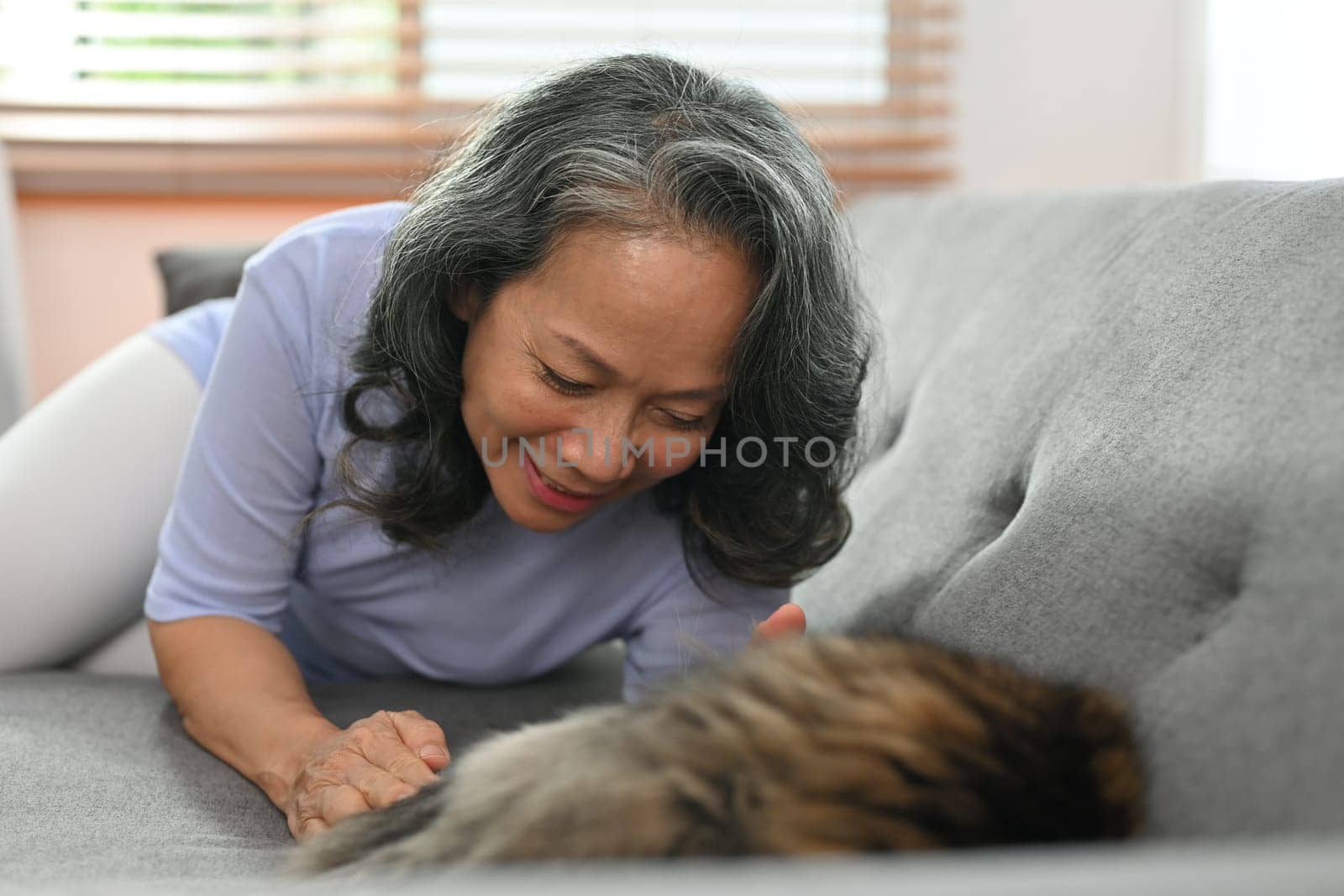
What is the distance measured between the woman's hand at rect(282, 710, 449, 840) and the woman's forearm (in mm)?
53

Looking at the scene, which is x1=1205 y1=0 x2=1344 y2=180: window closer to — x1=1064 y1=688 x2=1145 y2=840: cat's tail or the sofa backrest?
the sofa backrest

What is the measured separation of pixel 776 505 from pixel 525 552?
0.25 m

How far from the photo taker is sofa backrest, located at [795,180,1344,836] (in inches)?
22.2

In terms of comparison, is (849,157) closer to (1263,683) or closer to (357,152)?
(357,152)

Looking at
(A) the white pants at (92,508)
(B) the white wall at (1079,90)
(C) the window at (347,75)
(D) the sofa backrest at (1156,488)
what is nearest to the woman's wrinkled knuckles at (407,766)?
(D) the sofa backrest at (1156,488)

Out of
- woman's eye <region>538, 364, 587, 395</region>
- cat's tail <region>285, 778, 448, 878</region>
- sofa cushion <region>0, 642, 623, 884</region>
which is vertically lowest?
sofa cushion <region>0, 642, 623, 884</region>

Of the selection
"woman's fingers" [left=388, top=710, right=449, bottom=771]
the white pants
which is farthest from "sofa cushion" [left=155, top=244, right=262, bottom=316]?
"woman's fingers" [left=388, top=710, right=449, bottom=771]

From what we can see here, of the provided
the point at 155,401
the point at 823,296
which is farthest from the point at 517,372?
the point at 155,401

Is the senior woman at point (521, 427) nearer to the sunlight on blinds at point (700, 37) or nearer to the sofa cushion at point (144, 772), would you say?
the sofa cushion at point (144, 772)

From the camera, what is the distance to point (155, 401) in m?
1.44

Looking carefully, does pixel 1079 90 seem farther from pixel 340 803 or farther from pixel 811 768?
pixel 811 768

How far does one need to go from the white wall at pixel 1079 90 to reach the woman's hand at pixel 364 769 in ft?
7.17

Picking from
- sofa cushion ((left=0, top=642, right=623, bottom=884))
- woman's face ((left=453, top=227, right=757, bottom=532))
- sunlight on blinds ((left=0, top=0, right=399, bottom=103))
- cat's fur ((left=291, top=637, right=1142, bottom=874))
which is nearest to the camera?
cat's fur ((left=291, top=637, right=1142, bottom=874))

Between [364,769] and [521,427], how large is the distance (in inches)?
11.1
